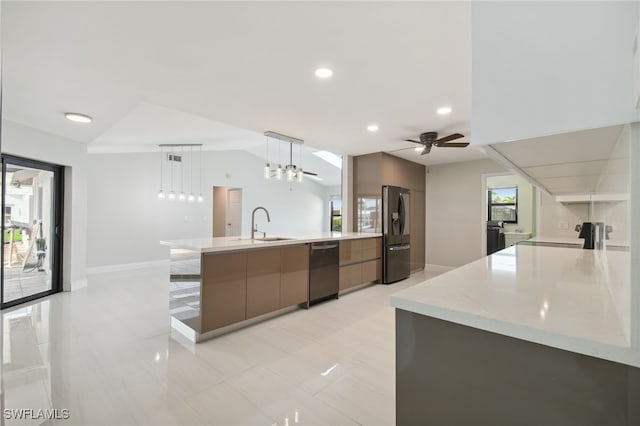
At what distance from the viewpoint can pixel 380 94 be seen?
2670mm

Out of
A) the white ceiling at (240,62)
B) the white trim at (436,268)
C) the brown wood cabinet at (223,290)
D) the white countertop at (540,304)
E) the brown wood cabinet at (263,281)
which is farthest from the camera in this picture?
the white trim at (436,268)

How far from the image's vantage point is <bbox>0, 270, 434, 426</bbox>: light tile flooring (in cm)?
164

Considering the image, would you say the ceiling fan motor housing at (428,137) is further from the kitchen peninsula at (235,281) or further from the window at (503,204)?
the window at (503,204)

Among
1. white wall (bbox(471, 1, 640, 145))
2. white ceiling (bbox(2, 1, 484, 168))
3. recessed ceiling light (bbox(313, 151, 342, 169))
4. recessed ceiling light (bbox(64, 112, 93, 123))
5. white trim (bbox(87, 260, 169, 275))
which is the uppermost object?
recessed ceiling light (bbox(313, 151, 342, 169))

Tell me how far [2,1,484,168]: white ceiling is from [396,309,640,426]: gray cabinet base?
1.65 m

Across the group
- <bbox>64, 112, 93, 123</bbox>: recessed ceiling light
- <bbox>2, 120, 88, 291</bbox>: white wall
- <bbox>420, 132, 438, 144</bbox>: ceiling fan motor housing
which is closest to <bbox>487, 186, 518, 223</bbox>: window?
<bbox>420, 132, 438, 144</bbox>: ceiling fan motor housing

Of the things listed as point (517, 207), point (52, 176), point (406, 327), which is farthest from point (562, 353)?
point (517, 207)

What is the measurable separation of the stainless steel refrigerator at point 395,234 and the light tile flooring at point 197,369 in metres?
1.60

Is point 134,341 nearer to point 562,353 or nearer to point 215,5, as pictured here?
point 215,5

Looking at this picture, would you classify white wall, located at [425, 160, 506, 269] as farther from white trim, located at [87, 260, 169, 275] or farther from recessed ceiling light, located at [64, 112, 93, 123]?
white trim, located at [87, 260, 169, 275]

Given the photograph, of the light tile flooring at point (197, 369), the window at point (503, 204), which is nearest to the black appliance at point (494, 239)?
the window at point (503, 204)

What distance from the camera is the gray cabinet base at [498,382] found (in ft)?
2.07

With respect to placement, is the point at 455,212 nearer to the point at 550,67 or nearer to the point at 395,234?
the point at 395,234

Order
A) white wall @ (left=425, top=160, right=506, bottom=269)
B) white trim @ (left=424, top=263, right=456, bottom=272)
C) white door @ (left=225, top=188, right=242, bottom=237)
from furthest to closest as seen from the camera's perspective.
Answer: white door @ (left=225, top=188, right=242, bottom=237)
white trim @ (left=424, top=263, right=456, bottom=272)
white wall @ (left=425, top=160, right=506, bottom=269)
